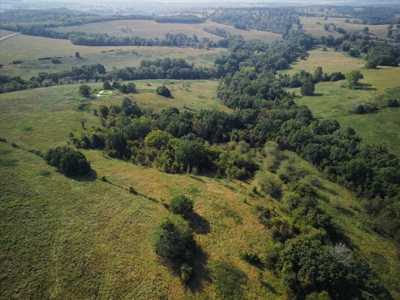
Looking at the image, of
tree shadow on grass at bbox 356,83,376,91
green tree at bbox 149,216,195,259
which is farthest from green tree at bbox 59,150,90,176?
tree shadow on grass at bbox 356,83,376,91

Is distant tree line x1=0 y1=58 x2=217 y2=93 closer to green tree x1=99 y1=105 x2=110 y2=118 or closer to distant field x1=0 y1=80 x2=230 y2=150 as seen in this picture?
distant field x1=0 y1=80 x2=230 y2=150

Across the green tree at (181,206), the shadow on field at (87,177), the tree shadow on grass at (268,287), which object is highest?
the green tree at (181,206)

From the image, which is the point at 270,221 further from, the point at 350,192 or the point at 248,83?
the point at 248,83

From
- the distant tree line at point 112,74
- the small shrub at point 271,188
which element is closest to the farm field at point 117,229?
the small shrub at point 271,188

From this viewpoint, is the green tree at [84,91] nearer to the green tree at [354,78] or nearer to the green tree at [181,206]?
the green tree at [181,206]

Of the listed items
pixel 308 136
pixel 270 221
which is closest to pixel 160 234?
pixel 270 221

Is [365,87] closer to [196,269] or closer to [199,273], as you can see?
[196,269]
